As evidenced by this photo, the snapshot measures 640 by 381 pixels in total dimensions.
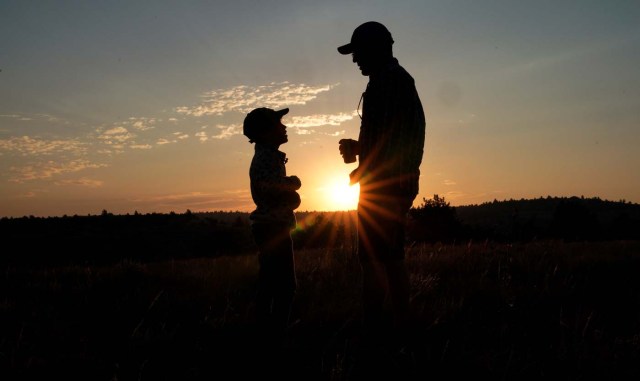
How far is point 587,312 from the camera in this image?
15.7ft

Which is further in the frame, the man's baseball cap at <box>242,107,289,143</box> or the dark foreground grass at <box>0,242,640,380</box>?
the man's baseball cap at <box>242,107,289,143</box>

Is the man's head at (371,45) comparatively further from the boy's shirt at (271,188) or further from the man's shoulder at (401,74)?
the boy's shirt at (271,188)

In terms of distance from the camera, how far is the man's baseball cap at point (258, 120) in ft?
12.0

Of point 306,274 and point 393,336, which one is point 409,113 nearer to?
point 393,336

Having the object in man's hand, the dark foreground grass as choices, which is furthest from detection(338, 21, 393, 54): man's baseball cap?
the dark foreground grass

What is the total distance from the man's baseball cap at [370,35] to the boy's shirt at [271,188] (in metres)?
1.11

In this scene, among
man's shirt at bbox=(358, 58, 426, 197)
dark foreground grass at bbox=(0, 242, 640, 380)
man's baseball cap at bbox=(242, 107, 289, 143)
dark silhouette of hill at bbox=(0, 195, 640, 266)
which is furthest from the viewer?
dark silhouette of hill at bbox=(0, 195, 640, 266)

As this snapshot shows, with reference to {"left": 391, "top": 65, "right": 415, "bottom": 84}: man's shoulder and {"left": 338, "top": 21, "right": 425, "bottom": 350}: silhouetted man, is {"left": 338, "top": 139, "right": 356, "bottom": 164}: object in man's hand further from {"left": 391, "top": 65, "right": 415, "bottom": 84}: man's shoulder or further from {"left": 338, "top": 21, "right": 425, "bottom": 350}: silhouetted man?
{"left": 391, "top": 65, "right": 415, "bottom": 84}: man's shoulder

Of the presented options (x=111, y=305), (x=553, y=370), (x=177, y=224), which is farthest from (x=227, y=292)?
(x=177, y=224)

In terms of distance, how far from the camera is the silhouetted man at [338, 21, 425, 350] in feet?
11.7

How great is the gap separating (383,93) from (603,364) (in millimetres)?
2487

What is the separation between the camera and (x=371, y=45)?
3.66 m

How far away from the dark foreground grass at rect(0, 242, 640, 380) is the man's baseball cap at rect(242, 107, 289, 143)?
160cm

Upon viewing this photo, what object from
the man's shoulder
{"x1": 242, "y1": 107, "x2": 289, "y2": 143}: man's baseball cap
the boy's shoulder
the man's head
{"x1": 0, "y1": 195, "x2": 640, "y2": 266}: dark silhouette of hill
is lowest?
{"x1": 0, "y1": 195, "x2": 640, "y2": 266}: dark silhouette of hill
